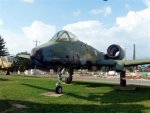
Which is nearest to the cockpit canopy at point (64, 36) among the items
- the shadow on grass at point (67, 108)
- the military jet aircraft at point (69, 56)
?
the military jet aircraft at point (69, 56)

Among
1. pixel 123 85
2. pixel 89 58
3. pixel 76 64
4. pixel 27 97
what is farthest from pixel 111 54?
pixel 27 97

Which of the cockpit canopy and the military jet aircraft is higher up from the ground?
the cockpit canopy

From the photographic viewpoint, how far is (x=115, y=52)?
31719 mm

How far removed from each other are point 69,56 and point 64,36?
1.62 meters

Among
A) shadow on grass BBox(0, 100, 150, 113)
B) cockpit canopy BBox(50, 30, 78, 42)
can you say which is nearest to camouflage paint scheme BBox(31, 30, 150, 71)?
cockpit canopy BBox(50, 30, 78, 42)

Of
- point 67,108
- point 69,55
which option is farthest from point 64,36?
point 67,108

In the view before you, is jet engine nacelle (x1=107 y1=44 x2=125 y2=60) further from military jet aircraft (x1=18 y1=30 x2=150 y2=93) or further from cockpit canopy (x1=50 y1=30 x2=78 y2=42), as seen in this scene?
cockpit canopy (x1=50 y1=30 x2=78 y2=42)

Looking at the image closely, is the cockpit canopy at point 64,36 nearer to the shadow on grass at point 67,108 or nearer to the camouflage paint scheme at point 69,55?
the camouflage paint scheme at point 69,55

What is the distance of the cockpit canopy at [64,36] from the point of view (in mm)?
21386

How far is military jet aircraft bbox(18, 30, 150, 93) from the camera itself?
18828 millimetres

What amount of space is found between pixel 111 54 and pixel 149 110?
57.5ft

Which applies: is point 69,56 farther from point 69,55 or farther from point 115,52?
point 115,52

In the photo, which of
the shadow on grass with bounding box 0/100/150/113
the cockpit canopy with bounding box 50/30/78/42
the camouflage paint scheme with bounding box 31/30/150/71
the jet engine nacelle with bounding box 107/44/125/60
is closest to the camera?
the shadow on grass with bounding box 0/100/150/113

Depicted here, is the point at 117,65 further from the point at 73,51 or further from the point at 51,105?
the point at 51,105
